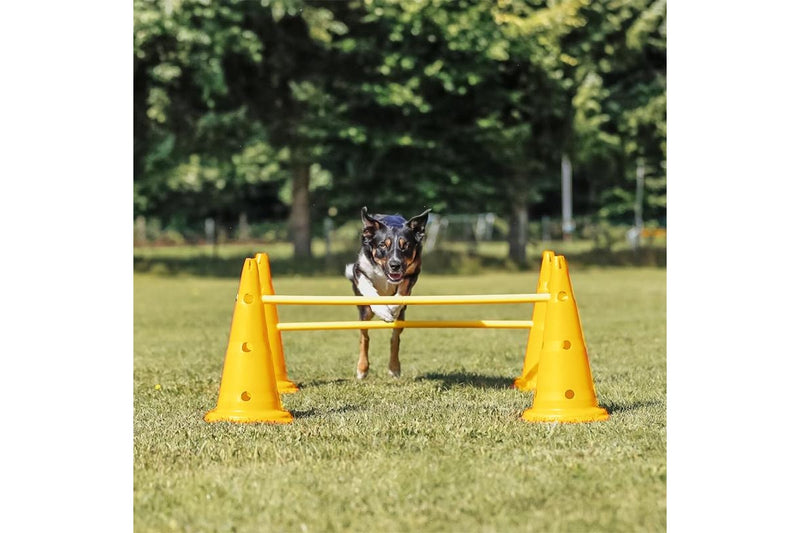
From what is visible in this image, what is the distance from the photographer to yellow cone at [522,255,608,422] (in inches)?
274

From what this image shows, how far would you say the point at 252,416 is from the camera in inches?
278

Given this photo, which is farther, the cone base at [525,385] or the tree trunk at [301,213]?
the tree trunk at [301,213]

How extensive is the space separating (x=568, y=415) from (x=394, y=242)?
2.03 metres

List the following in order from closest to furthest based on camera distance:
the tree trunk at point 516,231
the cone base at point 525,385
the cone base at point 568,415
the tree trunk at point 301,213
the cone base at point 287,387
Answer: the cone base at point 568,415
the cone base at point 525,385
the cone base at point 287,387
the tree trunk at point 301,213
the tree trunk at point 516,231

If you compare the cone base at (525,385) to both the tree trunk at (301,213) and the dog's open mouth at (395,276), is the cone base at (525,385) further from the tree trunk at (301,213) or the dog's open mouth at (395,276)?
the tree trunk at (301,213)

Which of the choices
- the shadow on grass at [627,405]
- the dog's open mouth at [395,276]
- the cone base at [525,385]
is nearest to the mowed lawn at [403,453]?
the shadow on grass at [627,405]

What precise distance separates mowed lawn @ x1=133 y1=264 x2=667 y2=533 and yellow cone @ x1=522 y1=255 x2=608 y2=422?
0.64 ft

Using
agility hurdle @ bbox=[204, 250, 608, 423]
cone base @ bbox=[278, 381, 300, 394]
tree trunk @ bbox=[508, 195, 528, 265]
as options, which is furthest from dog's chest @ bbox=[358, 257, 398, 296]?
tree trunk @ bbox=[508, 195, 528, 265]

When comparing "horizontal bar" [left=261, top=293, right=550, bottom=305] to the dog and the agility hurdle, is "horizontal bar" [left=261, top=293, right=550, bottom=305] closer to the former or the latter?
the agility hurdle

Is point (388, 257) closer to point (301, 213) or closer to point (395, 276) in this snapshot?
point (395, 276)

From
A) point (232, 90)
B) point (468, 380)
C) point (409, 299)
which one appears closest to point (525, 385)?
point (468, 380)

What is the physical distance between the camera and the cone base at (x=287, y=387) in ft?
29.0

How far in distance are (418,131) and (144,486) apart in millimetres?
25882

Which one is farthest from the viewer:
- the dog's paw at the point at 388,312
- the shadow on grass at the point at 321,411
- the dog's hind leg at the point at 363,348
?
the dog's hind leg at the point at 363,348
